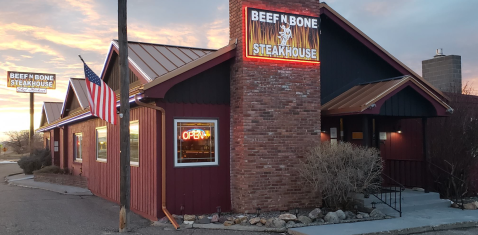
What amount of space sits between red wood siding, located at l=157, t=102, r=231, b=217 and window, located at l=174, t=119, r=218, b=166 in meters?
0.13

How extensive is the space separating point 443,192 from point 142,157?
30.6 feet

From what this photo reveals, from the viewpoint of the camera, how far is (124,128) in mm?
9406

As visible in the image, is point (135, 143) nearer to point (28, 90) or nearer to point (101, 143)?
point (101, 143)

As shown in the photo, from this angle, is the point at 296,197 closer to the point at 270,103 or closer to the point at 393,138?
the point at 270,103

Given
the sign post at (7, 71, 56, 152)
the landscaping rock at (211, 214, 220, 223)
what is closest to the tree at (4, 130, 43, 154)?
the sign post at (7, 71, 56, 152)

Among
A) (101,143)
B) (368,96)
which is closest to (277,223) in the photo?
(368,96)

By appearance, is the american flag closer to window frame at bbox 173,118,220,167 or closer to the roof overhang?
the roof overhang

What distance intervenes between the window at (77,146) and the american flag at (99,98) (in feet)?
35.4

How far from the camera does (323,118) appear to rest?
552 inches

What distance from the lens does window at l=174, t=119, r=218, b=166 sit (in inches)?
431

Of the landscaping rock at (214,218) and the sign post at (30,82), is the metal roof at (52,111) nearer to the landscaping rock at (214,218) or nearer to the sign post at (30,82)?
the sign post at (30,82)

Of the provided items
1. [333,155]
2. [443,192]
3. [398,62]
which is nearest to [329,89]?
[398,62]

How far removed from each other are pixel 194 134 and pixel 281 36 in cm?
344

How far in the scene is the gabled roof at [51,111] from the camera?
29184 millimetres
